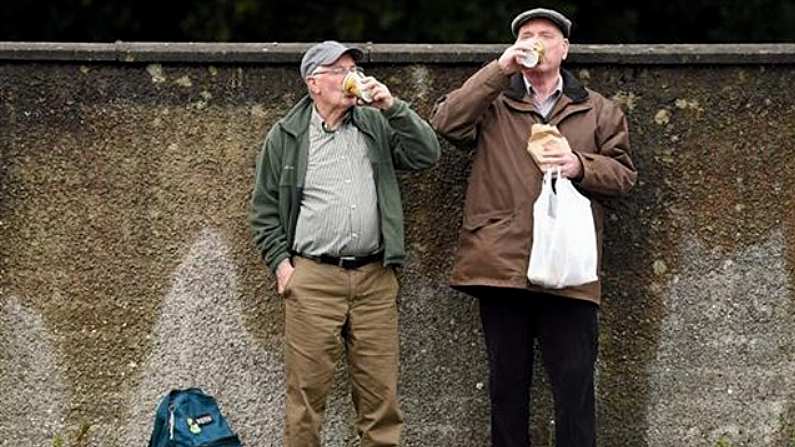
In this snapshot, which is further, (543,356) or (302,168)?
(543,356)

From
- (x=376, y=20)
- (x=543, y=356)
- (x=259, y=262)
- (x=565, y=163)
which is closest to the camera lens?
(x=565, y=163)

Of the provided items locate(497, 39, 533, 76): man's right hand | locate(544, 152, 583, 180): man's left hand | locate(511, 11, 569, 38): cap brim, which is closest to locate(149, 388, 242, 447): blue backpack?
locate(544, 152, 583, 180): man's left hand

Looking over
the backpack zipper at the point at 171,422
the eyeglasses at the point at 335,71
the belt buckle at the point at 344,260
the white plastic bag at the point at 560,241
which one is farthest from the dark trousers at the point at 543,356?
the backpack zipper at the point at 171,422

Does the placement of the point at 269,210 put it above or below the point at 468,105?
below

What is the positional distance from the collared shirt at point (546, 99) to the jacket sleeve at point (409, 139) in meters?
0.35

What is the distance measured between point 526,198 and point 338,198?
615mm

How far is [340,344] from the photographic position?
5703 millimetres

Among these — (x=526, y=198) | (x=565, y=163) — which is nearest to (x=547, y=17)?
(x=565, y=163)

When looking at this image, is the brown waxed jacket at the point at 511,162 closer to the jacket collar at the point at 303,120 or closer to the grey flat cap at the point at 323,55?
the jacket collar at the point at 303,120

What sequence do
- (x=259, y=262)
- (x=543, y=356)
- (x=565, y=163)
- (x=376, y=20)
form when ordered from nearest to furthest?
(x=565, y=163)
(x=543, y=356)
(x=259, y=262)
(x=376, y=20)

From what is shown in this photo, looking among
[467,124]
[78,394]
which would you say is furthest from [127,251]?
[467,124]

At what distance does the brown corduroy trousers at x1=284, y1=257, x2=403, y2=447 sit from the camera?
18.3 ft

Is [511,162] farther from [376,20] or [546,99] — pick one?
[376,20]

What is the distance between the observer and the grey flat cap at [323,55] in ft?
18.0
